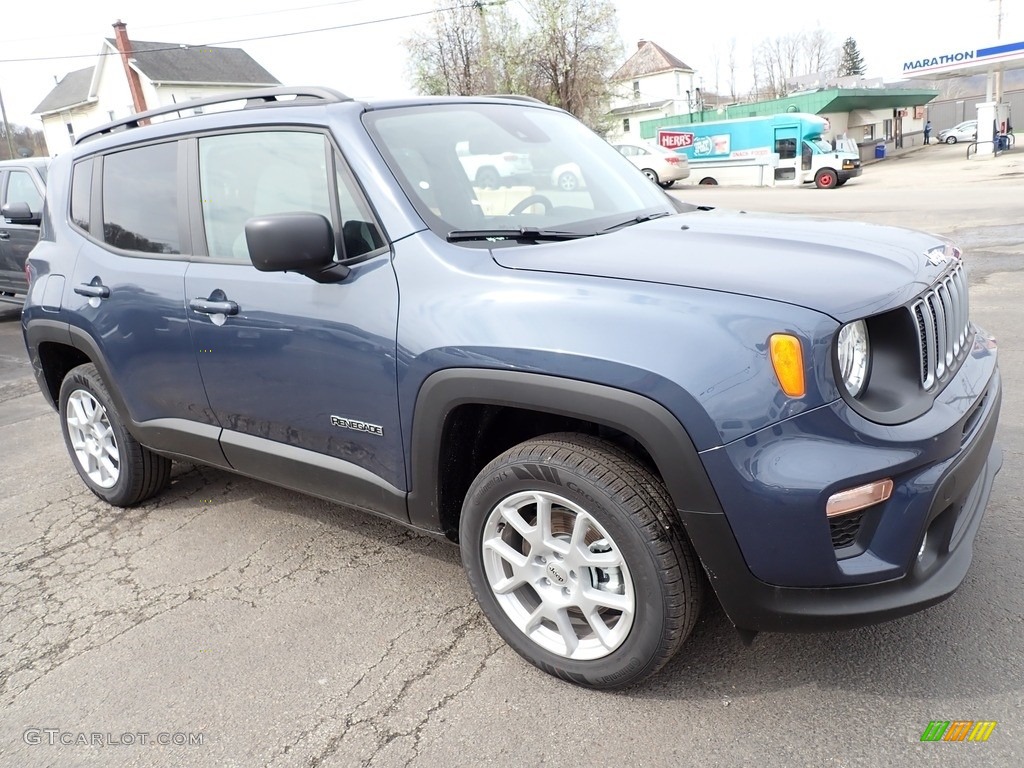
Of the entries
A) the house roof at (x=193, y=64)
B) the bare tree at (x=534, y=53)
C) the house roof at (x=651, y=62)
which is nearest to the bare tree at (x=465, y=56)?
the bare tree at (x=534, y=53)

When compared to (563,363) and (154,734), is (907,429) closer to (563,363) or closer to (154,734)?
(563,363)

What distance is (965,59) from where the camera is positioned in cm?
3522

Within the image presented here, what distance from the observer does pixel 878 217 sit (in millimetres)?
15031

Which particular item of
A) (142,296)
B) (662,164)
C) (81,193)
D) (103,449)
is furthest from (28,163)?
(662,164)

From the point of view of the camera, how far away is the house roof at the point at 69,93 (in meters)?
53.2

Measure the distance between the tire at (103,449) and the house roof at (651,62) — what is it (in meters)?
75.9

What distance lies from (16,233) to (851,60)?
105 meters

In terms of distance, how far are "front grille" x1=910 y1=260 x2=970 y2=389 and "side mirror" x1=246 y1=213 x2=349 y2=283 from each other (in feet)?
5.96

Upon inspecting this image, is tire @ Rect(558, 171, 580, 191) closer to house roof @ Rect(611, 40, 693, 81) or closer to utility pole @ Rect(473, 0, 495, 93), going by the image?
utility pole @ Rect(473, 0, 495, 93)

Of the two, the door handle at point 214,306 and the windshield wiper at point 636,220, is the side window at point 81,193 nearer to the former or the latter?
the door handle at point 214,306

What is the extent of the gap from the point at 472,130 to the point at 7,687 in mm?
2682

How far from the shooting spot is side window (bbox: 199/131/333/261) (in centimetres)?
301

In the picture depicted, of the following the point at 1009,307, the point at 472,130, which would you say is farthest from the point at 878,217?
the point at 472,130

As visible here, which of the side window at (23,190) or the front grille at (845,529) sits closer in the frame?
the front grille at (845,529)
